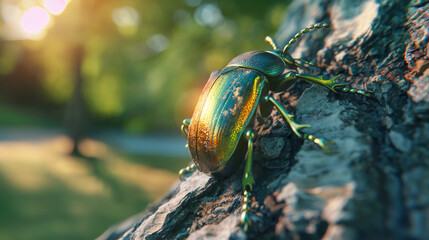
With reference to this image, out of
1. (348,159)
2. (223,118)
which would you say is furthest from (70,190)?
(348,159)

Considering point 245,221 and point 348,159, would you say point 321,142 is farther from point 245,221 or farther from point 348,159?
point 245,221

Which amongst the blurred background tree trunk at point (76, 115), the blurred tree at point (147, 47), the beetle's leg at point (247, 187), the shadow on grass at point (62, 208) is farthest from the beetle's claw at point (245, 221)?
the blurred background tree trunk at point (76, 115)

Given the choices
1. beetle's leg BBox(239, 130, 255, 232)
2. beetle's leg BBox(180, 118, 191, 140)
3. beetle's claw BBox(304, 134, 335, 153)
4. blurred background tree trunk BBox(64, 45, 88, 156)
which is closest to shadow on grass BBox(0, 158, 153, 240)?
blurred background tree trunk BBox(64, 45, 88, 156)

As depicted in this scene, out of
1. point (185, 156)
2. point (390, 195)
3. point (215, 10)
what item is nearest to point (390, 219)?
point (390, 195)

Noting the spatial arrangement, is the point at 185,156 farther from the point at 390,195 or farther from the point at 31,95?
the point at 31,95

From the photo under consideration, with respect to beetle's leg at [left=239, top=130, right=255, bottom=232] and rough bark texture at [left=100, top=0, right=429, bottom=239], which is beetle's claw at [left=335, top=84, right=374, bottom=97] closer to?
rough bark texture at [left=100, top=0, right=429, bottom=239]

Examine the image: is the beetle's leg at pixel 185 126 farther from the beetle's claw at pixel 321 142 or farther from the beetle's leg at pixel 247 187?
the beetle's claw at pixel 321 142
